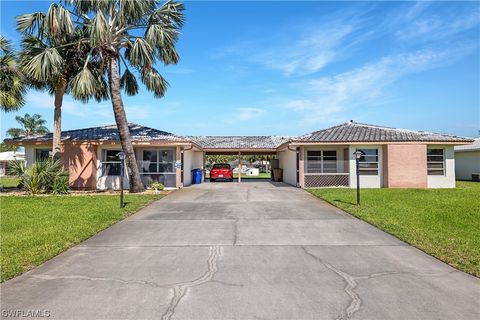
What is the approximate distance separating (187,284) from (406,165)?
59.0 ft

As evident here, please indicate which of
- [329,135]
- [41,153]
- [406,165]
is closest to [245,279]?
[329,135]

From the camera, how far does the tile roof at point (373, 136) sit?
62.6ft

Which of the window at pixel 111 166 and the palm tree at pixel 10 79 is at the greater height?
the palm tree at pixel 10 79

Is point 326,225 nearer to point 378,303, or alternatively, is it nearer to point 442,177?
point 378,303

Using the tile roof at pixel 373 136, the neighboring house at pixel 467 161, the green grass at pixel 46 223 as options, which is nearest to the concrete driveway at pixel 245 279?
the green grass at pixel 46 223

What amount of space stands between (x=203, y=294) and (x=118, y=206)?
8.47 metres

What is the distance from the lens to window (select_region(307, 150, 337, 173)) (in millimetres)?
20016

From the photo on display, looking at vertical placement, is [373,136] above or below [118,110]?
below

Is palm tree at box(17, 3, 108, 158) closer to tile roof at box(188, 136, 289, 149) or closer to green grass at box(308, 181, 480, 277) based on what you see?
tile roof at box(188, 136, 289, 149)

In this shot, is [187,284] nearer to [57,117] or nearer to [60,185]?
[60,185]

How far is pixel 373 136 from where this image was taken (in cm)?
1962

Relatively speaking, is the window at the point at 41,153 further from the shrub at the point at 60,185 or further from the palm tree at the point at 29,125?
the palm tree at the point at 29,125

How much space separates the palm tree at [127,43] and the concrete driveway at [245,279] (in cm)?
879

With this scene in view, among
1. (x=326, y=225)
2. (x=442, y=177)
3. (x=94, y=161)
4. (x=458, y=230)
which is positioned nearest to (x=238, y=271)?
(x=326, y=225)
